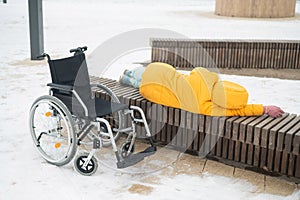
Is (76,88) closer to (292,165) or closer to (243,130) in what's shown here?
(243,130)

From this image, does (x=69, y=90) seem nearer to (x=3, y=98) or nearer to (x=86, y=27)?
(x=3, y=98)

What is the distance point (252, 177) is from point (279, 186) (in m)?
0.23

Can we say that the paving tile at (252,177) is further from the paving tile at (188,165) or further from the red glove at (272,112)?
the red glove at (272,112)

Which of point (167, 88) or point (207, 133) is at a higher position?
point (167, 88)

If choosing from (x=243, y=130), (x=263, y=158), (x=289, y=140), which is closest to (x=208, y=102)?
(x=243, y=130)

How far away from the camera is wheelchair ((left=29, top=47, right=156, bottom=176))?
355 cm

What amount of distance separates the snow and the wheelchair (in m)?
0.14

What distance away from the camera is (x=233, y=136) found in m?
3.63

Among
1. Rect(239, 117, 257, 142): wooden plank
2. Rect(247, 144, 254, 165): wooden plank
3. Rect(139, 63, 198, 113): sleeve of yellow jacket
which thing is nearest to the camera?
Rect(239, 117, 257, 142): wooden plank

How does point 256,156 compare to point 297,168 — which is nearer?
point 297,168

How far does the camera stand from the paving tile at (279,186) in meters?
3.38

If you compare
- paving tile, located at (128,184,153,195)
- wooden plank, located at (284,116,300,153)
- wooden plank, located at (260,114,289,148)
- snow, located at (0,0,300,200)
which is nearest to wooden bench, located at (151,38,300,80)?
snow, located at (0,0,300,200)

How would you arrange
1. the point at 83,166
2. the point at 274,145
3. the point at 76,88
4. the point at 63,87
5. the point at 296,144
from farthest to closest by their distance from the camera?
the point at 76,88 < the point at 63,87 < the point at 83,166 < the point at 274,145 < the point at 296,144

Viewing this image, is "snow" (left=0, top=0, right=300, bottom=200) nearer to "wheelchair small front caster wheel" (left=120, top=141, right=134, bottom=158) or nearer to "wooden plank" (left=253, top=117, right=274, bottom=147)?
"wheelchair small front caster wheel" (left=120, top=141, right=134, bottom=158)
